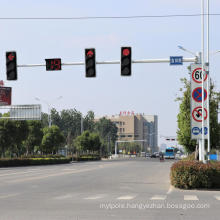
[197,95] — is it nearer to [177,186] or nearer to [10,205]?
[177,186]

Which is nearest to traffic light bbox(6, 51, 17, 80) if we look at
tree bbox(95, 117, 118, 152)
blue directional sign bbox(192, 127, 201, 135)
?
blue directional sign bbox(192, 127, 201, 135)

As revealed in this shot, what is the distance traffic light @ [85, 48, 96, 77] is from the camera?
71.2ft

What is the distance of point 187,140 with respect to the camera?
154 ft

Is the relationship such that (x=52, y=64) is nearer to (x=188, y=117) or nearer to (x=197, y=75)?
(x=197, y=75)

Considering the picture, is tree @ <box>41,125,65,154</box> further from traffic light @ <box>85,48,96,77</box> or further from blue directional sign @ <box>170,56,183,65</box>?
traffic light @ <box>85,48,96,77</box>

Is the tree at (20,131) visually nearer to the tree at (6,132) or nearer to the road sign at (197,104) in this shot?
the tree at (6,132)

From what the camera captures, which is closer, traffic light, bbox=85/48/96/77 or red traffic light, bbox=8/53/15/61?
traffic light, bbox=85/48/96/77

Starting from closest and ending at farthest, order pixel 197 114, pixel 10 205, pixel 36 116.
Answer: pixel 10 205
pixel 197 114
pixel 36 116

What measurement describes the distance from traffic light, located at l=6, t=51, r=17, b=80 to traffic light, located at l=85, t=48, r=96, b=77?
3534 millimetres

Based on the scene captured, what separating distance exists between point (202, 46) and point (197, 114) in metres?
4.56

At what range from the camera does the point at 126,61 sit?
21.3m

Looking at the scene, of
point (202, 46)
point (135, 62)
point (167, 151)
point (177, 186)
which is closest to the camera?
point (177, 186)

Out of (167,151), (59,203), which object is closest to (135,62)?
(59,203)

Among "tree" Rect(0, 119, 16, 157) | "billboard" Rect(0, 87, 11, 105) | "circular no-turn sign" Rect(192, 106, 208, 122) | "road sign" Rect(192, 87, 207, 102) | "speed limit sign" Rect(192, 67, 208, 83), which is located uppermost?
"billboard" Rect(0, 87, 11, 105)
